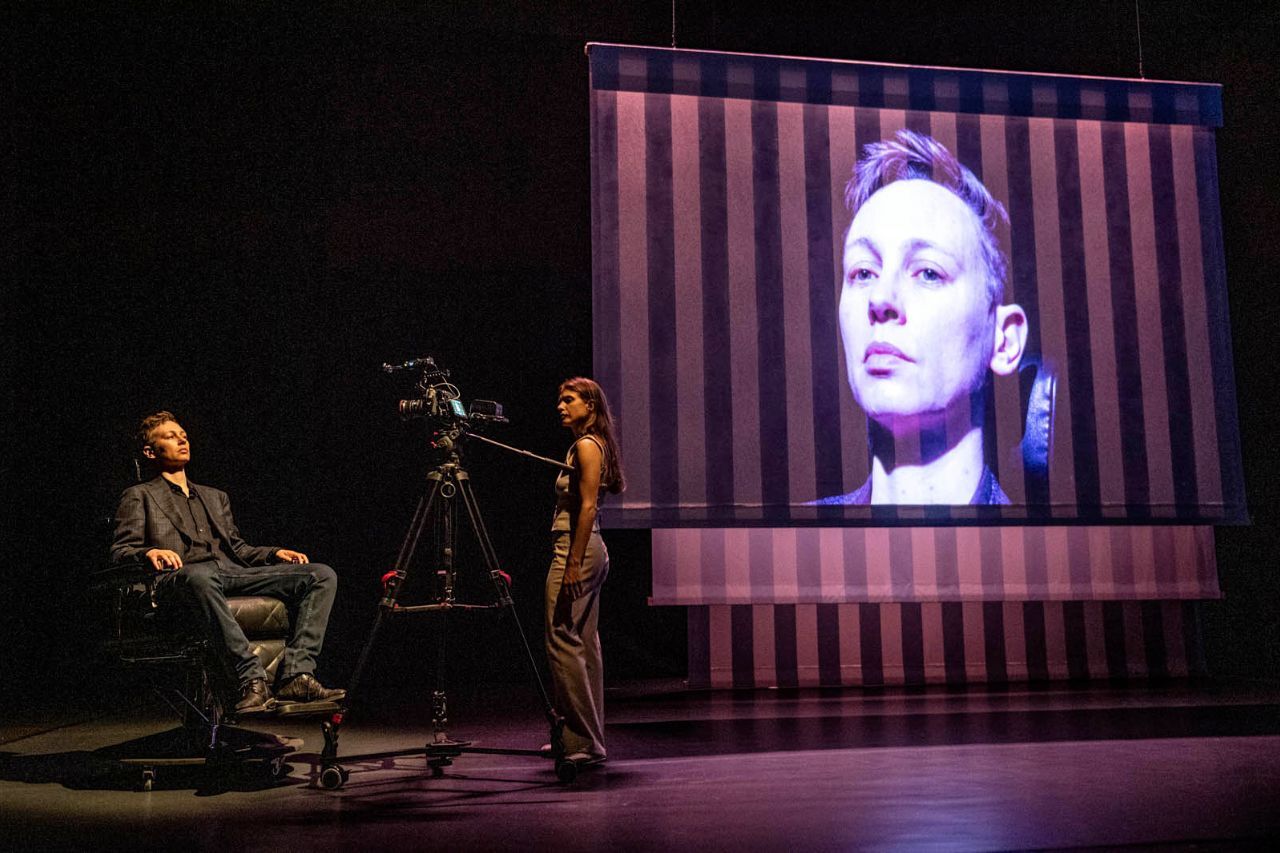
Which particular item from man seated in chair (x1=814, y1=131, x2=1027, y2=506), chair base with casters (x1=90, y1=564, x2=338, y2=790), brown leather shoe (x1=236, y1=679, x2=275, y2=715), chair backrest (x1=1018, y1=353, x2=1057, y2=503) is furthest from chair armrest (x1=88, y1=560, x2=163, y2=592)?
chair backrest (x1=1018, y1=353, x2=1057, y2=503)

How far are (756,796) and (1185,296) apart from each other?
4.57 metres

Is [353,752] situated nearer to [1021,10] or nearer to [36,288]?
[36,288]

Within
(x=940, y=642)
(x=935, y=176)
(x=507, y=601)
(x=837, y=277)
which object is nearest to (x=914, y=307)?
(x=837, y=277)

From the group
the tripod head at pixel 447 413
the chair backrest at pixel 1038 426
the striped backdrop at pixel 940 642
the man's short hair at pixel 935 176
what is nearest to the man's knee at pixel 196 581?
→ the tripod head at pixel 447 413

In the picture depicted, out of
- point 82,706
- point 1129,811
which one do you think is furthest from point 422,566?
point 1129,811

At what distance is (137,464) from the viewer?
401 cm

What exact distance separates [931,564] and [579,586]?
9.85ft

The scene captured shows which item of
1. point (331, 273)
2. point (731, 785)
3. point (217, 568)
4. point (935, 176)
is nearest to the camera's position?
point (731, 785)

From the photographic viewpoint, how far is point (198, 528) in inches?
153

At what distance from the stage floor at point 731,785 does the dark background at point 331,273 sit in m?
1.12

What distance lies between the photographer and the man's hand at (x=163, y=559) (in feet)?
11.2

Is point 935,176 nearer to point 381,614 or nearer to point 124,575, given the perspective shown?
point 381,614

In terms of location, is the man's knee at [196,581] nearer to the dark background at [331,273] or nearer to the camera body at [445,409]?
the camera body at [445,409]

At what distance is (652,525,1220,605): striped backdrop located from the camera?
18.2 feet
